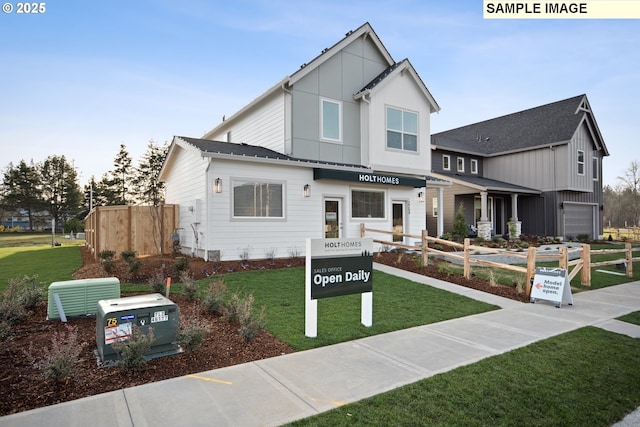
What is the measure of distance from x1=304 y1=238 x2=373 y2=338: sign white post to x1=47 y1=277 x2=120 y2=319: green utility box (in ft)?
11.1

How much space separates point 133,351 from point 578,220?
104 feet

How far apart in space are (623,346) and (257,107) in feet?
47.8

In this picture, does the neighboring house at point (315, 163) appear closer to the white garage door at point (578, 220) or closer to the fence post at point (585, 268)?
the fence post at point (585, 268)

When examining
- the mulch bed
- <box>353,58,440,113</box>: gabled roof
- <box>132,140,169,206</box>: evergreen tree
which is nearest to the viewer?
the mulch bed

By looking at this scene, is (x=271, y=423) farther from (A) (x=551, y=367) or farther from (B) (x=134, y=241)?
(B) (x=134, y=241)

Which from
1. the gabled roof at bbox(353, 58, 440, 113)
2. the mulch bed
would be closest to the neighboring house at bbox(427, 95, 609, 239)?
the gabled roof at bbox(353, 58, 440, 113)

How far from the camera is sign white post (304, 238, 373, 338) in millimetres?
5441

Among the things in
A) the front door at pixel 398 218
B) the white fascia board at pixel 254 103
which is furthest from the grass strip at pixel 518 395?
the white fascia board at pixel 254 103

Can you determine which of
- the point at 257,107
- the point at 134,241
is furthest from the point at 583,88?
the point at 134,241

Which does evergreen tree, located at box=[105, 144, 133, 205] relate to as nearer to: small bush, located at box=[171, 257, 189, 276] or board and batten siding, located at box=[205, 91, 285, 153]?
board and batten siding, located at box=[205, 91, 285, 153]

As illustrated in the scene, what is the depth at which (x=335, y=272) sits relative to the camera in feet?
18.9

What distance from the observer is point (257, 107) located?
624 inches

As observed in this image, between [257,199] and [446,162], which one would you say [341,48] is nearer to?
[257,199]

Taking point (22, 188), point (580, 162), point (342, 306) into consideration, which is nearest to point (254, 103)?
point (342, 306)
